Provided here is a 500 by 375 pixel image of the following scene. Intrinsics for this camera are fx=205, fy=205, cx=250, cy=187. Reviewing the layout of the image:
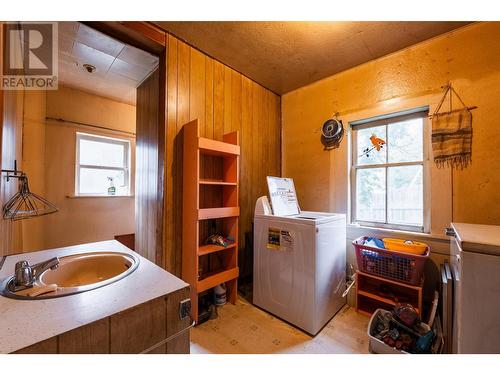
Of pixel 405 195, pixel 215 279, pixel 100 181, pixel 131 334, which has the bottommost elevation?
pixel 215 279

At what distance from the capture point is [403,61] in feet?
6.26

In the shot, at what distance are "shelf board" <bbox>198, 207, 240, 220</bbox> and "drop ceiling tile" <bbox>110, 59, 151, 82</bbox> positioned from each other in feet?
5.65

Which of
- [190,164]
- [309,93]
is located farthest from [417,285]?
[309,93]

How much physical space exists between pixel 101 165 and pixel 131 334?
10.7ft

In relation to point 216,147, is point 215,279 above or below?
below

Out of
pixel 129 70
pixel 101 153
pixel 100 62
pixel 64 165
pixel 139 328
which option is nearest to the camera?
pixel 139 328

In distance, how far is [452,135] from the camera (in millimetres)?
1646

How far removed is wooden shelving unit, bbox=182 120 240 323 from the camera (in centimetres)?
171

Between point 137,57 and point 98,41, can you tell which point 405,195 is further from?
point 98,41

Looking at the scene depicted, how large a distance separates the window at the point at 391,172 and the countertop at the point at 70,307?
2.04 meters

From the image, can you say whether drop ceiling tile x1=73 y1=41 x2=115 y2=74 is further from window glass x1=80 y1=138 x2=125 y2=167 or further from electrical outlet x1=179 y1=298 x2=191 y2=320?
electrical outlet x1=179 y1=298 x2=191 y2=320

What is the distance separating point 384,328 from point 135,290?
5.46 ft

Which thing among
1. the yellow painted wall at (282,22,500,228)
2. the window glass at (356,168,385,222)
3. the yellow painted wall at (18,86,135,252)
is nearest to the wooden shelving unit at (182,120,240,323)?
the yellow painted wall at (282,22,500,228)

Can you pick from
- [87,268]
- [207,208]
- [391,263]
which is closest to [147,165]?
[207,208]
